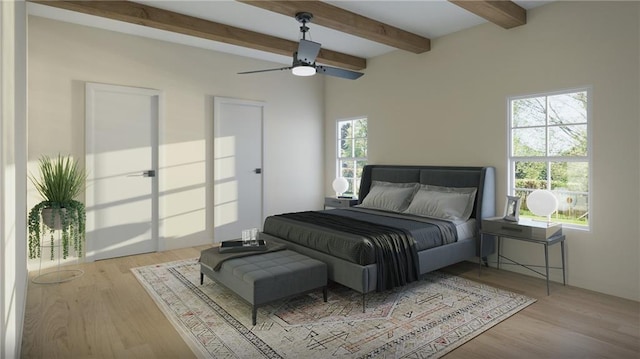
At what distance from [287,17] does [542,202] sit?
3.41 m

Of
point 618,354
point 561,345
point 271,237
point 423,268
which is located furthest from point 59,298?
point 618,354

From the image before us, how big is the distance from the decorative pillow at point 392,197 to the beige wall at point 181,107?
1.89m

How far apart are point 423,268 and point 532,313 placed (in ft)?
3.09

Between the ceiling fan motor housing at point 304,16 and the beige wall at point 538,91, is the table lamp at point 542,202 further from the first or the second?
the ceiling fan motor housing at point 304,16

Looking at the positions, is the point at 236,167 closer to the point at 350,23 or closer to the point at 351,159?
the point at 351,159

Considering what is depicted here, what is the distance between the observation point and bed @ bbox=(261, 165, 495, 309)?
10.6 ft

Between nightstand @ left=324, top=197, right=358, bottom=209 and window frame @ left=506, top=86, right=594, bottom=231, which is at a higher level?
window frame @ left=506, top=86, right=594, bottom=231

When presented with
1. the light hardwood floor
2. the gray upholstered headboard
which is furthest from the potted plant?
the gray upholstered headboard

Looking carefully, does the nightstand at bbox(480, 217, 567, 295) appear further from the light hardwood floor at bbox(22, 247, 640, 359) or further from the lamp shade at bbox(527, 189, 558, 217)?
the light hardwood floor at bbox(22, 247, 640, 359)

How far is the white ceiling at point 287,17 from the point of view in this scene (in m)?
4.00

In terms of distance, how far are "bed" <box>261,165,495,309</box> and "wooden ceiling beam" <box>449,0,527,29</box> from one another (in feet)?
5.23

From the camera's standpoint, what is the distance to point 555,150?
13.0 feet

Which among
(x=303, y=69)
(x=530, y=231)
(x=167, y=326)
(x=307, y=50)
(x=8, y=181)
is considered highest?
(x=307, y=50)

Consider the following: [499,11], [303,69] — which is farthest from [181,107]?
[499,11]
